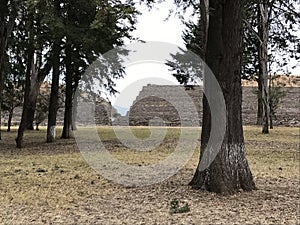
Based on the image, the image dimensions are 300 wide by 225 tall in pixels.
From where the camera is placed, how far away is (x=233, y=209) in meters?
6.01

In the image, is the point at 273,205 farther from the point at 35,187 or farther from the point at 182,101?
the point at 182,101

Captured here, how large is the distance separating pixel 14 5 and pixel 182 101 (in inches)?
837

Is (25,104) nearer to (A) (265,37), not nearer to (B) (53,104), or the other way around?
(B) (53,104)

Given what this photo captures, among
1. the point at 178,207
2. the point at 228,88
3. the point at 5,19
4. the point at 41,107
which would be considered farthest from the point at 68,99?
the point at 178,207

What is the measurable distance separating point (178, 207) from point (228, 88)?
2.23 meters

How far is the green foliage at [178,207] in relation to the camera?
588 cm

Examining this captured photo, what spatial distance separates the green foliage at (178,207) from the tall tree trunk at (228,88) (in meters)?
0.97

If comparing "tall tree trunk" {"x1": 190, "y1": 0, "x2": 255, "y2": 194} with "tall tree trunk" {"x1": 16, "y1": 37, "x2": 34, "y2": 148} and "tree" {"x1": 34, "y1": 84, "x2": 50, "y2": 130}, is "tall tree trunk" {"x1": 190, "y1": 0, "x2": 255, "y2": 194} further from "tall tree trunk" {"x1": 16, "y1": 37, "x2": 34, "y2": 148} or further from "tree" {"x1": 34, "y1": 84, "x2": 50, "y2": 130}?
"tree" {"x1": 34, "y1": 84, "x2": 50, "y2": 130}

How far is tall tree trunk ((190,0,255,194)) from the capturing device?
23.6 feet

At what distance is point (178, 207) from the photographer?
612 cm

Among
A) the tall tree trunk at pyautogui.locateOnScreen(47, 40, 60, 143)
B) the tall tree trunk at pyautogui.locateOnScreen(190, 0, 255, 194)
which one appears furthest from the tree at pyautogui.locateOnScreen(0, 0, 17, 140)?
the tall tree trunk at pyautogui.locateOnScreen(190, 0, 255, 194)

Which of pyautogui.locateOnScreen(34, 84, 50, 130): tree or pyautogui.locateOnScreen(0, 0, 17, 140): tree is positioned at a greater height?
pyautogui.locateOnScreen(0, 0, 17, 140): tree

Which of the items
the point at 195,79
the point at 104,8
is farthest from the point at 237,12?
the point at 195,79

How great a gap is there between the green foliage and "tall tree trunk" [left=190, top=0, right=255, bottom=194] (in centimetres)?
97
